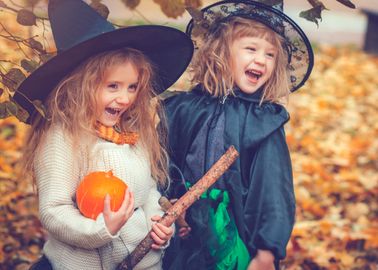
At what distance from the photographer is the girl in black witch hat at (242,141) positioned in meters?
3.04

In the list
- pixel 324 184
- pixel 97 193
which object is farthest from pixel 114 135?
pixel 324 184

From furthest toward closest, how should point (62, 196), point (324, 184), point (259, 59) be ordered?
point (324, 184)
point (259, 59)
point (62, 196)

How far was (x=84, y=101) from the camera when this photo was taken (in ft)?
9.30

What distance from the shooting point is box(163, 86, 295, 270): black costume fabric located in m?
3.03

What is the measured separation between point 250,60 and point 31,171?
104cm

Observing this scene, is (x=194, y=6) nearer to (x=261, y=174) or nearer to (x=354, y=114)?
(x=261, y=174)

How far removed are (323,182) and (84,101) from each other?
133 inches

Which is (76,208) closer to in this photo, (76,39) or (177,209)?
(177,209)

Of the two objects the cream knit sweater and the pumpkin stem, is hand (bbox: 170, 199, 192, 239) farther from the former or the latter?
the pumpkin stem

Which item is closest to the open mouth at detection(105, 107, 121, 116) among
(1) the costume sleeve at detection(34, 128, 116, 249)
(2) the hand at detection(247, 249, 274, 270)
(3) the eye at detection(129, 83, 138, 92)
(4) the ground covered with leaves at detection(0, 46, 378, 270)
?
(3) the eye at detection(129, 83, 138, 92)

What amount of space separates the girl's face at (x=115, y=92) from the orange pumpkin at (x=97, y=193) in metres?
0.28

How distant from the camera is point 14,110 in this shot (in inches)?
107

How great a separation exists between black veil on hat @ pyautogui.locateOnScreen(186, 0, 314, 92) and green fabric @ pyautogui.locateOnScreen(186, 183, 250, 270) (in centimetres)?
68

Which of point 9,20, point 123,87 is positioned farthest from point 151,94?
point 9,20
